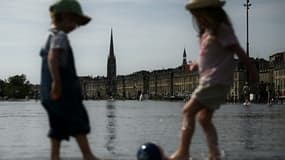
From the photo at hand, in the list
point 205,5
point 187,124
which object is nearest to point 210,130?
point 187,124

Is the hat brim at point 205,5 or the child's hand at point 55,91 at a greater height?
the hat brim at point 205,5

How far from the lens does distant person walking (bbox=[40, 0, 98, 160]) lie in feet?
20.8

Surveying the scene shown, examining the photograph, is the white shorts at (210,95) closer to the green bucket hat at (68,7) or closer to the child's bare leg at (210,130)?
the child's bare leg at (210,130)

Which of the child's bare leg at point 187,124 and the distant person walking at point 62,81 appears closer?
the distant person walking at point 62,81

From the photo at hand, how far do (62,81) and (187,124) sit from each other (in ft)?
4.90

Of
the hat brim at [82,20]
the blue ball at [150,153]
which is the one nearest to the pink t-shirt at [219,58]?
the blue ball at [150,153]

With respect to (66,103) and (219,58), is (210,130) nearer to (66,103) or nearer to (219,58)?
(219,58)

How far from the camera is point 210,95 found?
272 inches

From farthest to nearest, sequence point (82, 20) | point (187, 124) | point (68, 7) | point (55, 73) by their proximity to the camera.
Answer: point (187, 124)
point (82, 20)
point (68, 7)
point (55, 73)

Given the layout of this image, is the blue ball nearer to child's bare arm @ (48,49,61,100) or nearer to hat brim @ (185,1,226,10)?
child's bare arm @ (48,49,61,100)

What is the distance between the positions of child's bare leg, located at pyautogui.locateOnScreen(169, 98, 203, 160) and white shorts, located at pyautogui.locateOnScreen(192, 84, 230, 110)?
0.07m

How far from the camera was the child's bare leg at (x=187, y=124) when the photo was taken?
6.99 m

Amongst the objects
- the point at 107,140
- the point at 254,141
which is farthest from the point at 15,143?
the point at 254,141

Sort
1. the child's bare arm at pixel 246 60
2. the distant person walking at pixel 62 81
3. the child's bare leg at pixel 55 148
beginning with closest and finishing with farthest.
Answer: the distant person walking at pixel 62 81, the child's bare leg at pixel 55 148, the child's bare arm at pixel 246 60
